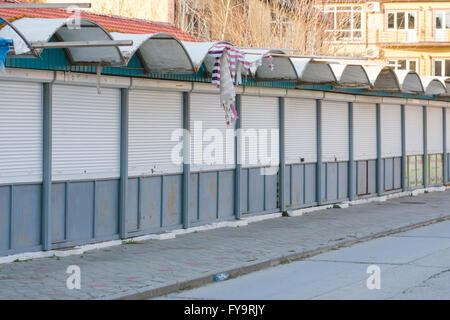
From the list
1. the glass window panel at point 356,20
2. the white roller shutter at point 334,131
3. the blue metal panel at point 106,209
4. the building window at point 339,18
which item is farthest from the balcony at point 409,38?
the blue metal panel at point 106,209

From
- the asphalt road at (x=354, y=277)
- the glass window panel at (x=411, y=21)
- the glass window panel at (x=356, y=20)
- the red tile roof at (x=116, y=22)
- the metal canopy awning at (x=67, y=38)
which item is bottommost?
the asphalt road at (x=354, y=277)

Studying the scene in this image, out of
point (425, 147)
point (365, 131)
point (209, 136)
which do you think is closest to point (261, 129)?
point (209, 136)

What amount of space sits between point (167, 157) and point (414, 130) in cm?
1291

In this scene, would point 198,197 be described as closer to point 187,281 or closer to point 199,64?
point 199,64

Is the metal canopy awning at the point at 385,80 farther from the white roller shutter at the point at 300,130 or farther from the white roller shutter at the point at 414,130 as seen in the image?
the white roller shutter at the point at 414,130

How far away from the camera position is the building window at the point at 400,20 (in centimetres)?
5322

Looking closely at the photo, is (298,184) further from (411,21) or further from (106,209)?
(411,21)

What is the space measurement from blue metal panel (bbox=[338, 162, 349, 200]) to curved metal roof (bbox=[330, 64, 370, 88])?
2.56 metres

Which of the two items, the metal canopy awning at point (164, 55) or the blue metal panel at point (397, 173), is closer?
the metal canopy awning at point (164, 55)

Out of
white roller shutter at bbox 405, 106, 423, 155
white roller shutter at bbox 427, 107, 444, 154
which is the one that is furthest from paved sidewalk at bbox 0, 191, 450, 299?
white roller shutter at bbox 427, 107, 444, 154

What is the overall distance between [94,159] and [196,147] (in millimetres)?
2876

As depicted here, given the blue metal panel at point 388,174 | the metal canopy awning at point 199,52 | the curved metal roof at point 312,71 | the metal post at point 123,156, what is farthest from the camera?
the blue metal panel at point 388,174

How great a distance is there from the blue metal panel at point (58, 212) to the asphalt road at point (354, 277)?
10.1 feet
